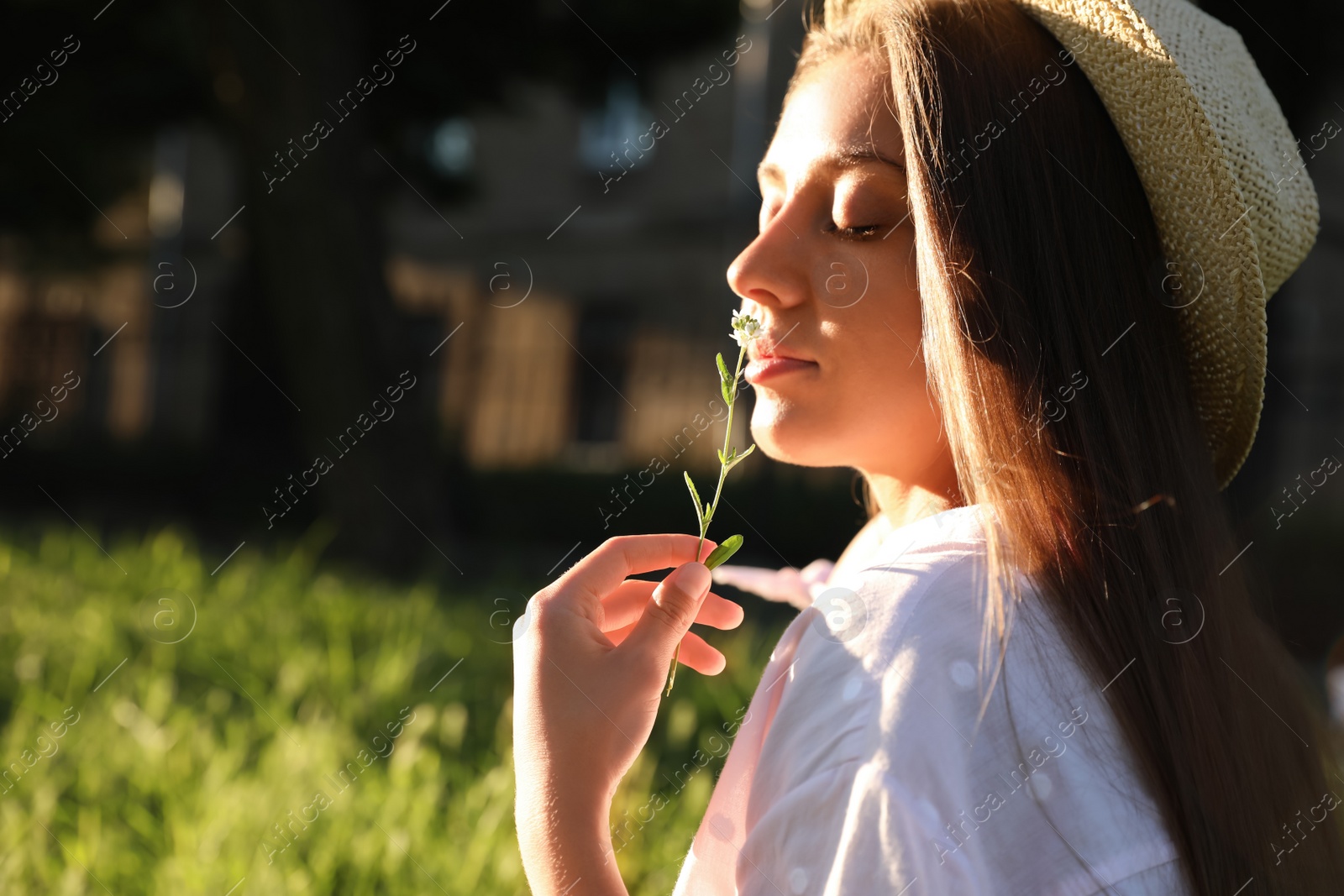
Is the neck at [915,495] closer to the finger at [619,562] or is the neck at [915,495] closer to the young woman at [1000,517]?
the young woman at [1000,517]

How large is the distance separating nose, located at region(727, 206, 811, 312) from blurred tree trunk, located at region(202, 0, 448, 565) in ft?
20.0

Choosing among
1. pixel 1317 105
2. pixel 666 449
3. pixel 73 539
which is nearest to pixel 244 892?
pixel 73 539

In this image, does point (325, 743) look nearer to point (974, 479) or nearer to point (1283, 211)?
point (974, 479)

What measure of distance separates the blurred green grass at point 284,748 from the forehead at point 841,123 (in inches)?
60.9

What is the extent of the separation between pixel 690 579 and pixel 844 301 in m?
0.42

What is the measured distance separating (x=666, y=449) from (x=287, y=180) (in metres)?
8.90

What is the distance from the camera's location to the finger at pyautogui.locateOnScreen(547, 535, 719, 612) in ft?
4.22

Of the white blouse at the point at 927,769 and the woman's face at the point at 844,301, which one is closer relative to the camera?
the white blouse at the point at 927,769

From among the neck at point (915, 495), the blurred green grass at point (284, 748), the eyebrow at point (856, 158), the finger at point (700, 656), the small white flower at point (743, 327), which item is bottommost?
the blurred green grass at point (284, 748)

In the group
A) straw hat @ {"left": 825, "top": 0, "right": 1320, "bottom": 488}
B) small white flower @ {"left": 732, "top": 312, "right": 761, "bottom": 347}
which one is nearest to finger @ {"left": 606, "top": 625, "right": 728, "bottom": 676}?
small white flower @ {"left": 732, "top": 312, "right": 761, "bottom": 347}

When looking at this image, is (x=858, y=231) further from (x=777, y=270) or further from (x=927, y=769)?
(x=927, y=769)

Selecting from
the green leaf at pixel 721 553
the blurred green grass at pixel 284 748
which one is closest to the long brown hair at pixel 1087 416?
the green leaf at pixel 721 553

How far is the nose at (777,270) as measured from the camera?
1468 millimetres

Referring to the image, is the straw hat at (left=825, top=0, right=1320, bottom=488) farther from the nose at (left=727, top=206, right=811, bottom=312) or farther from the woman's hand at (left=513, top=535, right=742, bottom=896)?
the woman's hand at (left=513, top=535, right=742, bottom=896)
